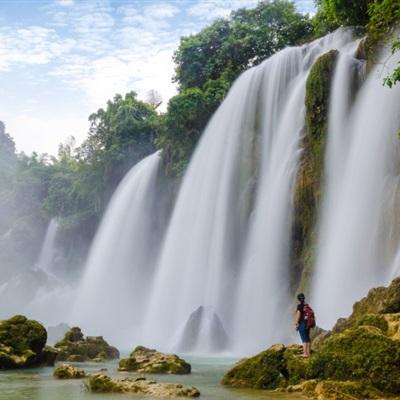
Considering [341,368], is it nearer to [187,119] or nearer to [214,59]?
→ [187,119]

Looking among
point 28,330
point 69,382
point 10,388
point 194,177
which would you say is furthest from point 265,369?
point 194,177

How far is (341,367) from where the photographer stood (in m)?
8.49

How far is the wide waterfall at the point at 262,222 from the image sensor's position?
19.2 m

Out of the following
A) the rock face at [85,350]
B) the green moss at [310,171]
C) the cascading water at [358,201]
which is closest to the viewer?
the rock face at [85,350]

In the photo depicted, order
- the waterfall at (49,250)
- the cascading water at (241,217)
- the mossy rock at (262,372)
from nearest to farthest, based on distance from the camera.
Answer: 1. the mossy rock at (262,372)
2. the cascading water at (241,217)
3. the waterfall at (49,250)

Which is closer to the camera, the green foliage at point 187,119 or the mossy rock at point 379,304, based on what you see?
the mossy rock at point 379,304

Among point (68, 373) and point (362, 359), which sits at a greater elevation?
point (362, 359)

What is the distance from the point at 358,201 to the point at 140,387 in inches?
505

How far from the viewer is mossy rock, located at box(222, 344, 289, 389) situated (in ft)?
32.1

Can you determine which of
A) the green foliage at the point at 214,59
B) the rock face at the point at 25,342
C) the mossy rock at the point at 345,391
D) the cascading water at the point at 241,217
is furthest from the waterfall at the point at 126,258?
the mossy rock at the point at 345,391

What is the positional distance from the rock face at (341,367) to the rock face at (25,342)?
6547 millimetres

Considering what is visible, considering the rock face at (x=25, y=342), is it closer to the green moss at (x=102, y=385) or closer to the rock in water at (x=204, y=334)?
the green moss at (x=102, y=385)

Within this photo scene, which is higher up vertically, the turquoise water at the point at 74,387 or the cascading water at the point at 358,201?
the cascading water at the point at 358,201

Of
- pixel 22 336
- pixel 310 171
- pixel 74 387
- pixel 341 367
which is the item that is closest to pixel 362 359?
pixel 341 367
